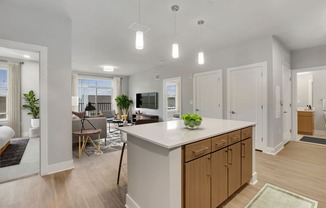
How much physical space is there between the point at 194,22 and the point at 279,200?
9.75 feet

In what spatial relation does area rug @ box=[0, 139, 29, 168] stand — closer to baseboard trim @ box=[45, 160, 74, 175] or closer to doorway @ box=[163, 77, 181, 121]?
baseboard trim @ box=[45, 160, 74, 175]

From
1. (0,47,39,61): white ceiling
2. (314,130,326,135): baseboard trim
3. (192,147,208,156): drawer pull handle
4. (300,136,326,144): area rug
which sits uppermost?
(0,47,39,61): white ceiling

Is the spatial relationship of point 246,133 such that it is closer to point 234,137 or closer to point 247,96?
point 234,137

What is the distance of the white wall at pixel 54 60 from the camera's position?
7.92 ft

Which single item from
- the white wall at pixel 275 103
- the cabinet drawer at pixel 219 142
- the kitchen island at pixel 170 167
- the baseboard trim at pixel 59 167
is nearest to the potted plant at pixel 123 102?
the baseboard trim at pixel 59 167

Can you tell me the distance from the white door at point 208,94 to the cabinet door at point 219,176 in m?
2.76

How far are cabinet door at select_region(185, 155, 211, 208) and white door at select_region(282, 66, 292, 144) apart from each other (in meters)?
3.73

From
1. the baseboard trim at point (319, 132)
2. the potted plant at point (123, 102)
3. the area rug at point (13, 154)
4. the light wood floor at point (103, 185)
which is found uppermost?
the potted plant at point (123, 102)

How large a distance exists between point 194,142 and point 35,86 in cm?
660

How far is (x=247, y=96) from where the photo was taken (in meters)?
3.81

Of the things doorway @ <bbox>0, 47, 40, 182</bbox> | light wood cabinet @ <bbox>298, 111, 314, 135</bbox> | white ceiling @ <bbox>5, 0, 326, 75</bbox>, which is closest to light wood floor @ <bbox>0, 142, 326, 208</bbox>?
light wood cabinet @ <bbox>298, 111, 314, 135</bbox>

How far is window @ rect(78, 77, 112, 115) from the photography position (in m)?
7.86

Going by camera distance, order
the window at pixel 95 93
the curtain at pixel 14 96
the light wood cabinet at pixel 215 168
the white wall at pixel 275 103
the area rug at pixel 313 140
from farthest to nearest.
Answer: the window at pixel 95 93
the curtain at pixel 14 96
the area rug at pixel 313 140
the white wall at pixel 275 103
the light wood cabinet at pixel 215 168

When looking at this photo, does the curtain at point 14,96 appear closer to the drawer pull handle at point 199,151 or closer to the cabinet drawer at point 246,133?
the drawer pull handle at point 199,151
